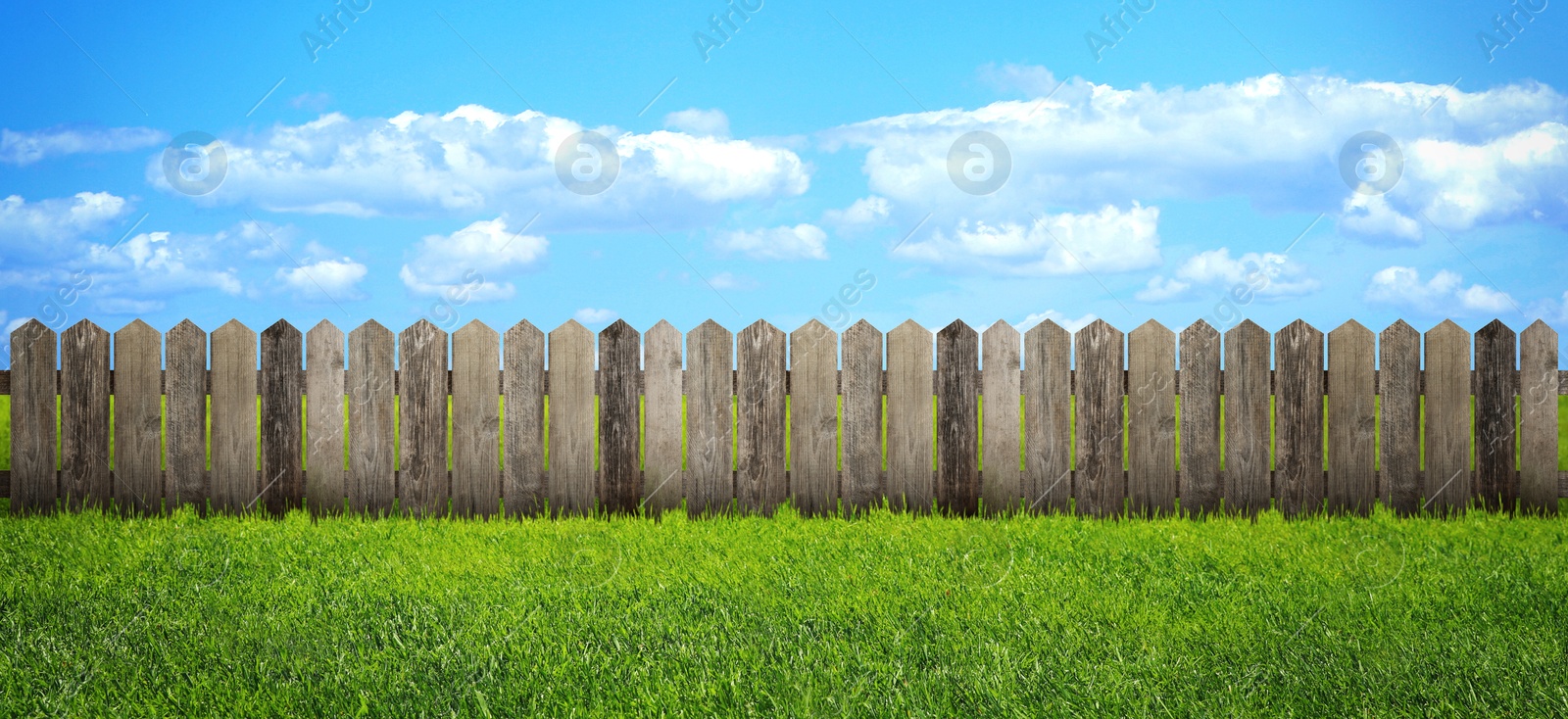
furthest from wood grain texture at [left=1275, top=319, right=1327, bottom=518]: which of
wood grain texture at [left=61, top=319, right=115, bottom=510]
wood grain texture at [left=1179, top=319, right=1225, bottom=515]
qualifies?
wood grain texture at [left=61, top=319, right=115, bottom=510]

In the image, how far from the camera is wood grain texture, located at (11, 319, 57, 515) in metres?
7.12

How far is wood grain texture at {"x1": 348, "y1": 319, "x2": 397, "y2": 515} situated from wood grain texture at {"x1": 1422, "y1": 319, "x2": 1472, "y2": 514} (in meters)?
7.22

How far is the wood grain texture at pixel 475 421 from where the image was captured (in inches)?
269

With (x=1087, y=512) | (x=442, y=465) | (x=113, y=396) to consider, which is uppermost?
(x=113, y=396)

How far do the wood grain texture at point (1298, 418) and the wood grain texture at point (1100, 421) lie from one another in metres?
1.15

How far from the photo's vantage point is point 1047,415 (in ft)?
22.7

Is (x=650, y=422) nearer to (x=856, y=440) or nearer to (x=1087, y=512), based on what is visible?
(x=856, y=440)

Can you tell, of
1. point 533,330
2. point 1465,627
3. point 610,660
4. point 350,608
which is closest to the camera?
point 610,660

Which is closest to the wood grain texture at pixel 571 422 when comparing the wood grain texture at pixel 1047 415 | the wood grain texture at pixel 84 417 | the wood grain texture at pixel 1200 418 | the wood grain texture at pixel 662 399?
the wood grain texture at pixel 662 399

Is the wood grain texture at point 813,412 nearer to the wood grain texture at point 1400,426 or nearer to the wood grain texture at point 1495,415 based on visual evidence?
the wood grain texture at point 1400,426

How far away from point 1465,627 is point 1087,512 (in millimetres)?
3137

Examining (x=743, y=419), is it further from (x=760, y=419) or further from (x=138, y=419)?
(x=138, y=419)

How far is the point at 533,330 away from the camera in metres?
6.79

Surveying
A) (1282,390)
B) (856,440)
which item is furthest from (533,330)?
(1282,390)
